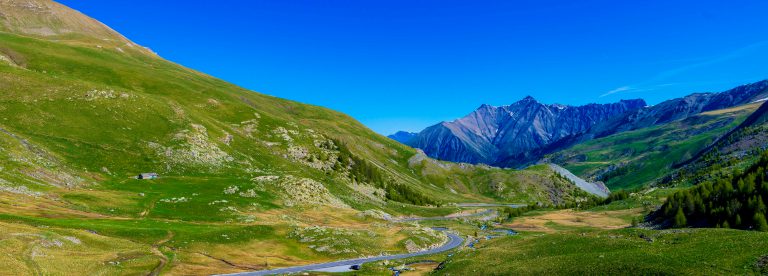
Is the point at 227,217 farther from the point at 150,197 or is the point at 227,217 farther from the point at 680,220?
the point at 680,220

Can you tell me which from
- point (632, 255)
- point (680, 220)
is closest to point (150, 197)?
point (632, 255)

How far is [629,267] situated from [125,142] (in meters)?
155

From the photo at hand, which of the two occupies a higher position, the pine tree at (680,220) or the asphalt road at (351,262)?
the pine tree at (680,220)

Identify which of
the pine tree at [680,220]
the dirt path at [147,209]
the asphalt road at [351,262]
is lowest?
the asphalt road at [351,262]

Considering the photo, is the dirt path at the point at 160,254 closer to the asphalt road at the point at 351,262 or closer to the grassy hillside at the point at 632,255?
the asphalt road at the point at 351,262

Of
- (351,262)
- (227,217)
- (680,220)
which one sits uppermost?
(227,217)

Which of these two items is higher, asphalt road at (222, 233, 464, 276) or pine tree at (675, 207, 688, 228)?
pine tree at (675, 207, 688, 228)

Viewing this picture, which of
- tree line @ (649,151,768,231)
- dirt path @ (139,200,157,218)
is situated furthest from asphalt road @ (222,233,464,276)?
tree line @ (649,151,768,231)

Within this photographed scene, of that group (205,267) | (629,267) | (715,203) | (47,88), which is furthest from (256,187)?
(715,203)

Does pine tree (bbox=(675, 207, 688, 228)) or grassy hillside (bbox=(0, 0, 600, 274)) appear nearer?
grassy hillside (bbox=(0, 0, 600, 274))

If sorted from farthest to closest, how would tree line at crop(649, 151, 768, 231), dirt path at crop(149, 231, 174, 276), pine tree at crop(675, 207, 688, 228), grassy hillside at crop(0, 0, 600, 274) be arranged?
pine tree at crop(675, 207, 688, 228) < tree line at crop(649, 151, 768, 231) < grassy hillside at crop(0, 0, 600, 274) < dirt path at crop(149, 231, 174, 276)

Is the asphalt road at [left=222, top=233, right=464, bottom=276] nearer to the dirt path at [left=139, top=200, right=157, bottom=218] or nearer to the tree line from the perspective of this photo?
the dirt path at [left=139, top=200, right=157, bottom=218]

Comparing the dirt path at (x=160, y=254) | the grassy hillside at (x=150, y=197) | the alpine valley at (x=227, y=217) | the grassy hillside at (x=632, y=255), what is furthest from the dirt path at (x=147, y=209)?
the grassy hillside at (x=632, y=255)

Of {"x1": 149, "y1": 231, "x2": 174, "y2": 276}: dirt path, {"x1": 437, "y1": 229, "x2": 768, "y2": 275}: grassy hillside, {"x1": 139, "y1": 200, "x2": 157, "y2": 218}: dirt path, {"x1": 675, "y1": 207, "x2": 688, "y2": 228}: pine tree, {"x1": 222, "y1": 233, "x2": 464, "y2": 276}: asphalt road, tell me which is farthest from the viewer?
{"x1": 675, "y1": 207, "x2": 688, "y2": 228}: pine tree
